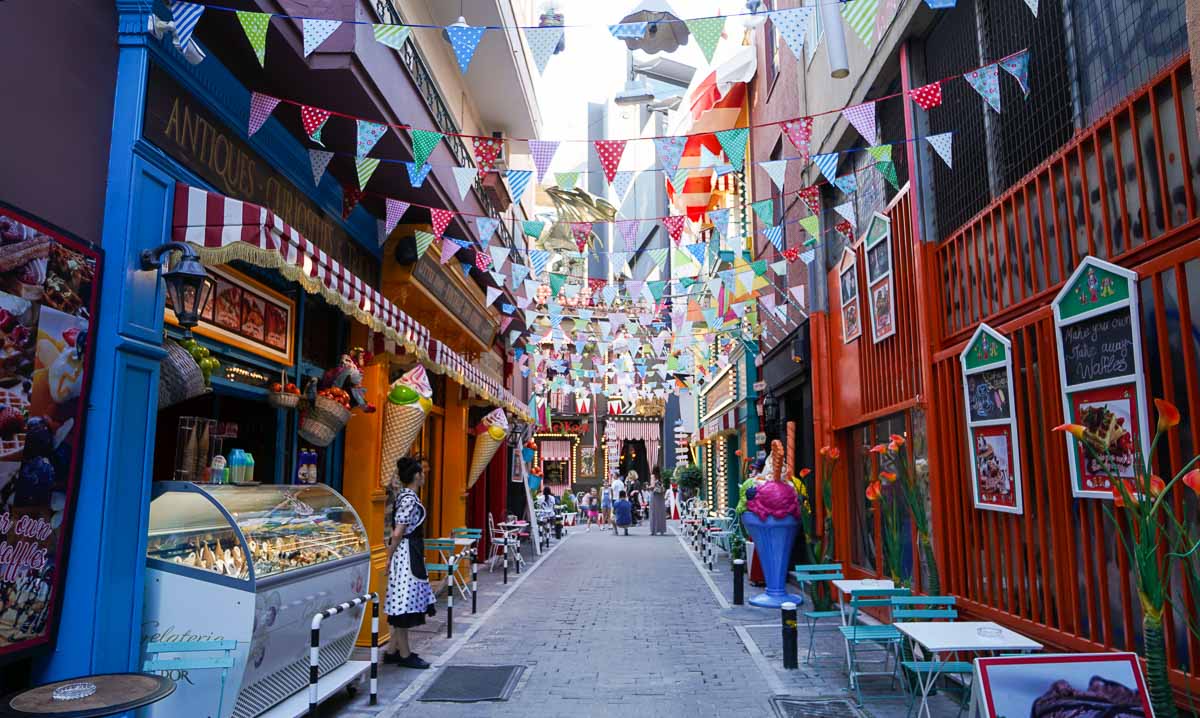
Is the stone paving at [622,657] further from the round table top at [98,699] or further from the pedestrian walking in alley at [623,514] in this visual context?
the pedestrian walking in alley at [623,514]

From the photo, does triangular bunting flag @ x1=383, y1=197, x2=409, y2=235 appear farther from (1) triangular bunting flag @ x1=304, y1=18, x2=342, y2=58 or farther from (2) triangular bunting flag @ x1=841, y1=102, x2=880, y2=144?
(2) triangular bunting flag @ x1=841, y1=102, x2=880, y2=144

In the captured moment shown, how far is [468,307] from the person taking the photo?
43.2 ft

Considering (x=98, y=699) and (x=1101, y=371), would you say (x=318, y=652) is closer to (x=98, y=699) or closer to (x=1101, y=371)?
(x=98, y=699)

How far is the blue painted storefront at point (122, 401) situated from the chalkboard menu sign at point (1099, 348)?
19.6ft

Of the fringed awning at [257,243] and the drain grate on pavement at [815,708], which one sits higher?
the fringed awning at [257,243]

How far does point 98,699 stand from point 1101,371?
19.0ft

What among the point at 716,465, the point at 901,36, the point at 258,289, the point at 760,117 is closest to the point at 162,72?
the point at 258,289

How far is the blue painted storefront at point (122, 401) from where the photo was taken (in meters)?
4.29

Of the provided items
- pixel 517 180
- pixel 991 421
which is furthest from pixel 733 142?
pixel 991 421

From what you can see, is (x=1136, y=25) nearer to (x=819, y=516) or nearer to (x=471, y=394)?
(x=819, y=516)

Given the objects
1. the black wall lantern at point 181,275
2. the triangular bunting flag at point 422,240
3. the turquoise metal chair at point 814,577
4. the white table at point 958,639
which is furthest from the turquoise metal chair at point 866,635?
the triangular bunting flag at point 422,240

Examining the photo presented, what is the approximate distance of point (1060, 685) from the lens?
3732mm

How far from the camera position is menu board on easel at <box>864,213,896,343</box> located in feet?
29.1

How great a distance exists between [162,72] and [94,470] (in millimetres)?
2603
